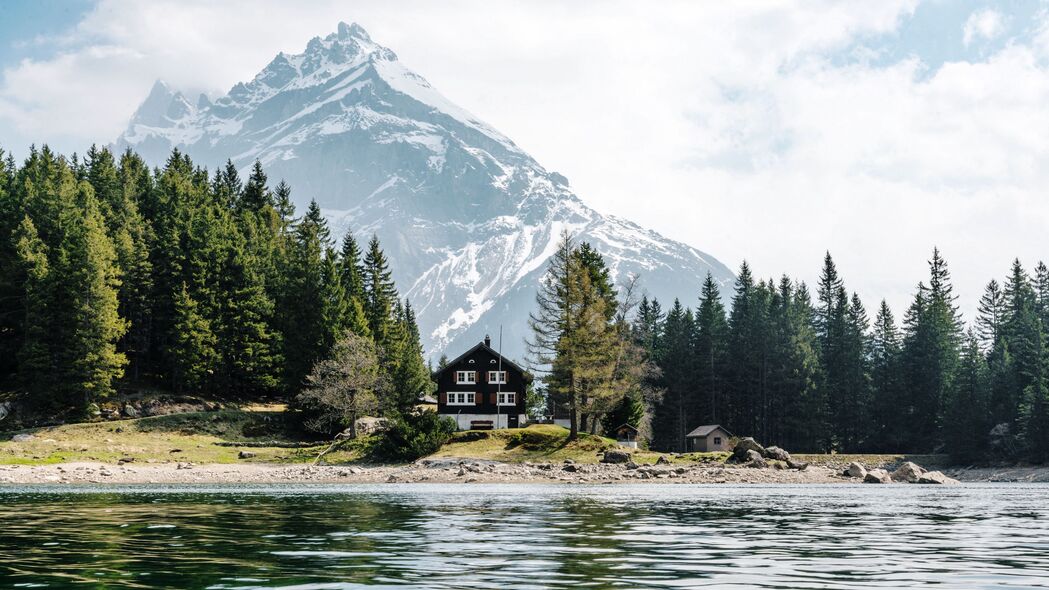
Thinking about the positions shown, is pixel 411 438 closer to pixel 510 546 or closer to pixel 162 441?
pixel 162 441

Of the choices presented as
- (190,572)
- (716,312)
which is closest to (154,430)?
(190,572)

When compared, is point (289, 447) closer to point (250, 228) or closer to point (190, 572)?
point (250, 228)

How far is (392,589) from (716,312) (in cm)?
12762

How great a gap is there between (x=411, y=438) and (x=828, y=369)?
69.4 metres

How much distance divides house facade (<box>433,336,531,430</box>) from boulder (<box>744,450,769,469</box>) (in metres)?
31.9

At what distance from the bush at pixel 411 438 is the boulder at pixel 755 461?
82.0ft

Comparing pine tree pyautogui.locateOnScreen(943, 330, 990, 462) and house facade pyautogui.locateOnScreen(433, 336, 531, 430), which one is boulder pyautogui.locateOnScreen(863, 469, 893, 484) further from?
house facade pyautogui.locateOnScreen(433, 336, 531, 430)

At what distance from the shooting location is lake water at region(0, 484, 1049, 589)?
47.4 feet

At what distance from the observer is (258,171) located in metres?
145

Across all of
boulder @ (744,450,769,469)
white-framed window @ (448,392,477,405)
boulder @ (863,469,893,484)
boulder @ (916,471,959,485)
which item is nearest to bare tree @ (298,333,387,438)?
white-framed window @ (448,392,477,405)

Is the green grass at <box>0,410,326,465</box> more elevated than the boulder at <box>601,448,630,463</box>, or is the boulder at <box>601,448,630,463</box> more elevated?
the green grass at <box>0,410,326,465</box>

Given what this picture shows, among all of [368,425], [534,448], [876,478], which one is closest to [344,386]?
[368,425]

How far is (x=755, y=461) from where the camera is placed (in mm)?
75375

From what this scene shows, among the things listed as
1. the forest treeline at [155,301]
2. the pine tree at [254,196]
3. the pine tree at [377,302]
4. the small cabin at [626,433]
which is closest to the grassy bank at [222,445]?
the forest treeline at [155,301]
